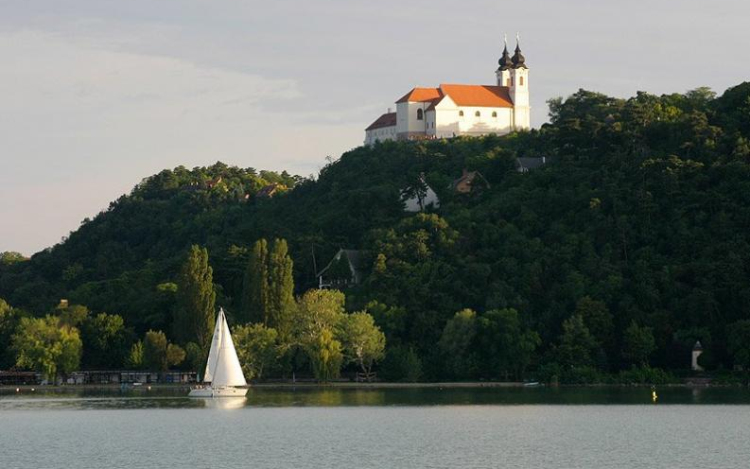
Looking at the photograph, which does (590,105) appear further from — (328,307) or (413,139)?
(328,307)

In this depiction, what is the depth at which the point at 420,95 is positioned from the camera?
15575cm

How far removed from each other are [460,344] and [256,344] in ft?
51.9

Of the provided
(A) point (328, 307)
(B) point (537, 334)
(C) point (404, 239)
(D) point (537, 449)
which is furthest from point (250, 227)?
(D) point (537, 449)

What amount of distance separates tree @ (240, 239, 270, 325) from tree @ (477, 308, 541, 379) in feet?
57.1

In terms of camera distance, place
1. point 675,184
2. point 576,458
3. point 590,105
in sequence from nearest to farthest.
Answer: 1. point 576,458
2. point 675,184
3. point 590,105

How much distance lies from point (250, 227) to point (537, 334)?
141ft

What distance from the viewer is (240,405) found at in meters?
90.0

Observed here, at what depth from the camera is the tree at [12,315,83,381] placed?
11081 cm

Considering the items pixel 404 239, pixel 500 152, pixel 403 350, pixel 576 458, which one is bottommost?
pixel 576 458

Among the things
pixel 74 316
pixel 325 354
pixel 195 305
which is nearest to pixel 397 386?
pixel 325 354

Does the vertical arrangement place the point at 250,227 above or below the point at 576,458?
above

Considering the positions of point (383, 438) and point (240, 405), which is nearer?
point (383, 438)

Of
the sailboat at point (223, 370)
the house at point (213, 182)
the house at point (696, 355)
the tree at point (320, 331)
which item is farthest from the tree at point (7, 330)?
the house at point (213, 182)

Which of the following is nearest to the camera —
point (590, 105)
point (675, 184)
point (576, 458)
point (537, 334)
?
point (576, 458)
